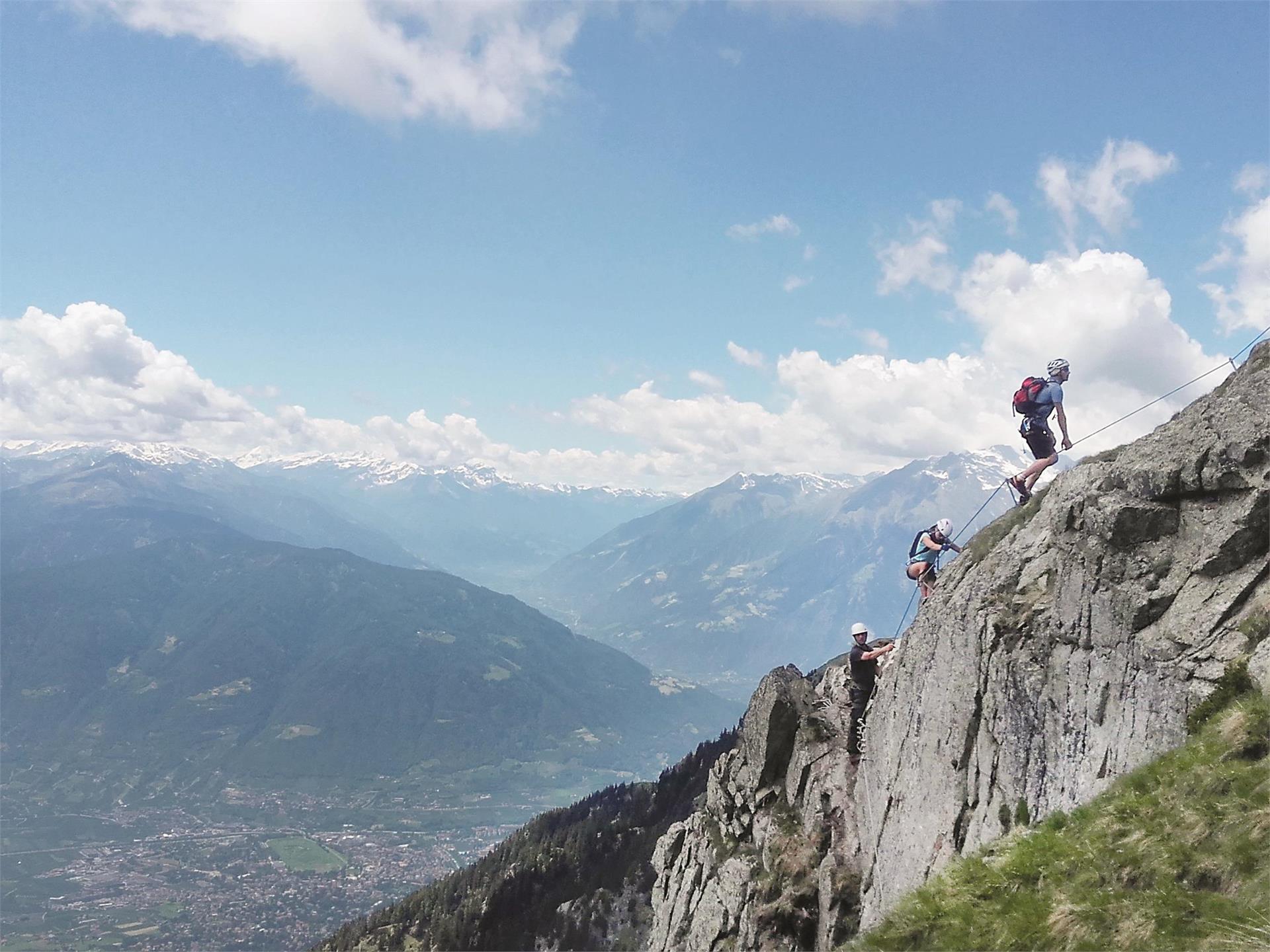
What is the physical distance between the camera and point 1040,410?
2139 centimetres

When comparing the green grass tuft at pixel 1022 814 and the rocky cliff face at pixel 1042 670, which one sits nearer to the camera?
the rocky cliff face at pixel 1042 670

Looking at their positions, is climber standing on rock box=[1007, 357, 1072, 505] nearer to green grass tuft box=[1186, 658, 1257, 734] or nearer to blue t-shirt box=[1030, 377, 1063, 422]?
blue t-shirt box=[1030, 377, 1063, 422]

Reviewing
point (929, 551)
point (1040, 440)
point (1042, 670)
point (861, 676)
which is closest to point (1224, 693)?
point (1042, 670)

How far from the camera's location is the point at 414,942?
9631 cm

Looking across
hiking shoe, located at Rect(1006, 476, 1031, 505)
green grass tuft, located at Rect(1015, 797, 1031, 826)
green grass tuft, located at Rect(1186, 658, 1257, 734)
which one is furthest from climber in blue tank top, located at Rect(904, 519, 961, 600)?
green grass tuft, located at Rect(1186, 658, 1257, 734)

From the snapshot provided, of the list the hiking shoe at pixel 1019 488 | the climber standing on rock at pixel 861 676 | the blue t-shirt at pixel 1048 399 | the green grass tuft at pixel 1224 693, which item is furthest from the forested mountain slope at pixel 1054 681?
the blue t-shirt at pixel 1048 399

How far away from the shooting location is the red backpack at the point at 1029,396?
70.0 ft

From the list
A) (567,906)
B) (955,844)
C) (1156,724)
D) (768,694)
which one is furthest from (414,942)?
(1156,724)

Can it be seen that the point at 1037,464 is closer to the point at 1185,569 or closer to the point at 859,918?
the point at 1185,569

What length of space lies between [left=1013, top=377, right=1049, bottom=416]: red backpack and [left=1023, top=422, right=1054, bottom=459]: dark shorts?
0.49m

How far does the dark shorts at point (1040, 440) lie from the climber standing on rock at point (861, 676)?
8.22m

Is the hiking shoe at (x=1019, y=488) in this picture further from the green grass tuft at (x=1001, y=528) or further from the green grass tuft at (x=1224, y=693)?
the green grass tuft at (x=1224, y=693)

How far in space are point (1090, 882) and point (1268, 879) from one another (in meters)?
2.56

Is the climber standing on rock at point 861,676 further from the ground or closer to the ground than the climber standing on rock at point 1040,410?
closer to the ground
